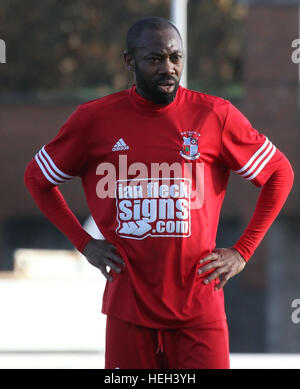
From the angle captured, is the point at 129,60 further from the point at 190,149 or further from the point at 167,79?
the point at 190,149

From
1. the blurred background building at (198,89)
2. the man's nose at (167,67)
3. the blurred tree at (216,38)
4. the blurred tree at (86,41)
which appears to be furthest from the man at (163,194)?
the blurred tree at (216,38)

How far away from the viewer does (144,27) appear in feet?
9.89

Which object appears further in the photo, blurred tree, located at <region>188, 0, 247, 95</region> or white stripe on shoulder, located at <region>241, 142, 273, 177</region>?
blurred tree, located at <region>188, 0, 247, 95</region>

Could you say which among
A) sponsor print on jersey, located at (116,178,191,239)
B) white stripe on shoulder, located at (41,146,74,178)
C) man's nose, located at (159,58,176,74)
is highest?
man's nose, located at (159,58,176,74)

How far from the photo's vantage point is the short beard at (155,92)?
118 inches

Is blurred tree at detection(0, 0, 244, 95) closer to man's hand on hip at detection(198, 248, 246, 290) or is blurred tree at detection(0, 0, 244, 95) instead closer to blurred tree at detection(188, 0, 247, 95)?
blurred tree at detection(188, 0, 247, 95)

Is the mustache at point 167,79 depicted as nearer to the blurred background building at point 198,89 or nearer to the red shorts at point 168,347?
the red shorts at point 168,347

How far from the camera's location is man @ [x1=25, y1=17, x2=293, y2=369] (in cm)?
299

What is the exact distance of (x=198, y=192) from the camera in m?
3.02

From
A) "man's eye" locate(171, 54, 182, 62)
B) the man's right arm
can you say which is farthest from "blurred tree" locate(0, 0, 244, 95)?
"man's eye" locate(171, 54, 182, 62)

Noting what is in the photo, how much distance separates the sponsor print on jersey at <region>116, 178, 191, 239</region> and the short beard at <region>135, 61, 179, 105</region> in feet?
0.98

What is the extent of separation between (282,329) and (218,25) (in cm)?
838

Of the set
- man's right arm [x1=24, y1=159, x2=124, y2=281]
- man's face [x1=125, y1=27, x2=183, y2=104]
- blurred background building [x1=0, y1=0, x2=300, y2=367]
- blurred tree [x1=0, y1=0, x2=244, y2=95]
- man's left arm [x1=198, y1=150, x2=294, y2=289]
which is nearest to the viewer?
man's face [x1=125, y1=27, x2=183, y2=104]

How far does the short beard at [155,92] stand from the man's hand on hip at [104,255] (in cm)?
58
